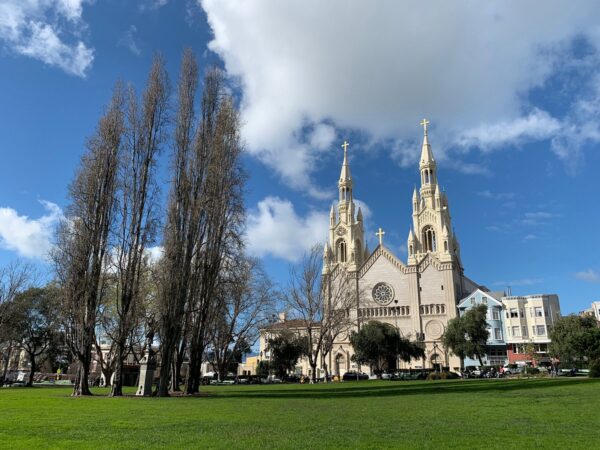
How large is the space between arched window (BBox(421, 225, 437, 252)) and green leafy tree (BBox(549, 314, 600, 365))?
136 ft

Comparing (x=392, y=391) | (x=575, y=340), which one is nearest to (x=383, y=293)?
(x=575, y=340)

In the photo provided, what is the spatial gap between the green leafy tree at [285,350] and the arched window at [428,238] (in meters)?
36.2

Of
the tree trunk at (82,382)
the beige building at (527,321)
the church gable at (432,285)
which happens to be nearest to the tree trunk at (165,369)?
the tree trunk at (82,382)

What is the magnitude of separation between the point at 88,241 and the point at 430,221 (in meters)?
72.2

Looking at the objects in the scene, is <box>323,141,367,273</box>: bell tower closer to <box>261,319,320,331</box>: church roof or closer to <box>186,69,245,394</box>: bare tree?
<box>261,319,320,331</box>: church roof

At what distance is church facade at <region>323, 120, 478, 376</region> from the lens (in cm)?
8081

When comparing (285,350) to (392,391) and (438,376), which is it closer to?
(438,376)

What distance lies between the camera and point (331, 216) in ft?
326

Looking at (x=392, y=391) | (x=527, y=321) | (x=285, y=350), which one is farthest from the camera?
(x=527, y=321)

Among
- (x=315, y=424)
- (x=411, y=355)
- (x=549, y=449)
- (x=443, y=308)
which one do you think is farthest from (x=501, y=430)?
(x=443, y=308)

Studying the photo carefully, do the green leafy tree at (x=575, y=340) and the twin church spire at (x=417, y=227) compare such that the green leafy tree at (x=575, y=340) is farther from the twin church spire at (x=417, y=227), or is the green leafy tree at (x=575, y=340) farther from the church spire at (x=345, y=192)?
the church spire at (x=345, y=192)

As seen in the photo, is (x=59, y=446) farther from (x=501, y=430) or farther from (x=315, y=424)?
(x=501, y=430)

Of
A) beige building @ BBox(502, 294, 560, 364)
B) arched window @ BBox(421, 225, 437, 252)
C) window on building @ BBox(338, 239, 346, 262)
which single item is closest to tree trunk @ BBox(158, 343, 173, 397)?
beige building @ BBox(502, 294, 560, 364)

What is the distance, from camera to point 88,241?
29.7 metres
